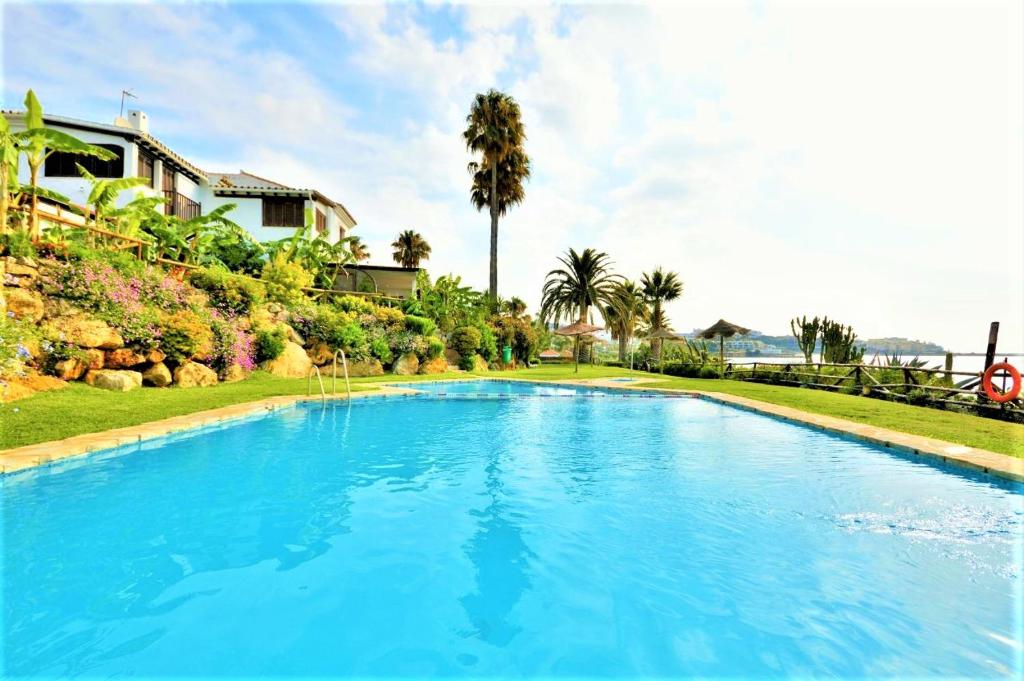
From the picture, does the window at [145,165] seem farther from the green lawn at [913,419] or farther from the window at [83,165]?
the green lawn at [913,419]

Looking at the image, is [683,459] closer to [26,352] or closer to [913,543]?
[913,543]

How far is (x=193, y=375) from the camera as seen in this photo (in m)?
13.6

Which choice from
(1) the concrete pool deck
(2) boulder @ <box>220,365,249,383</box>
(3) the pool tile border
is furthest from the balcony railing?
(3) the pool tile border

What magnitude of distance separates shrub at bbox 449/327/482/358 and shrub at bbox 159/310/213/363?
13.2 m

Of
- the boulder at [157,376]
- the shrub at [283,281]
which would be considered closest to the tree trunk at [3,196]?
the boulder at [157,376]

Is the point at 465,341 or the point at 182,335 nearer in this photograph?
the point at 182,335

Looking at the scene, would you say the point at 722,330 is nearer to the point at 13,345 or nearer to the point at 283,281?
the point at 283,281

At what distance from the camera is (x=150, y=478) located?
6039 mm

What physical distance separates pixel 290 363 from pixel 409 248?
30.1 metres

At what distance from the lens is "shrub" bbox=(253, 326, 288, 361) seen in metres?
16.6

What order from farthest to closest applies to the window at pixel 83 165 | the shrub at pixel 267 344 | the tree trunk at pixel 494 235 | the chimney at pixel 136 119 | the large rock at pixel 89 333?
1. the tree trunk at pixel 494 235
2. the chimney at pixel 136 119
3. the window at pixel 83 165
4. the shrub at pixel 267 344
5. the large rock at pixel 89 333

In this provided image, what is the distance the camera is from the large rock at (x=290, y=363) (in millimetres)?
16969

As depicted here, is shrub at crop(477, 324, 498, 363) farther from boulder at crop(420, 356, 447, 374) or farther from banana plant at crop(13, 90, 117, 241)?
banana plant at crop(13, 90, 117, 241)

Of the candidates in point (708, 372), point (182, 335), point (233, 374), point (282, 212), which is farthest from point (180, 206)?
point (708, 372)
